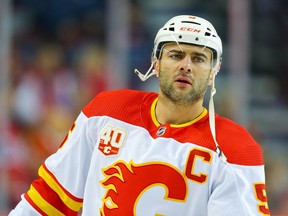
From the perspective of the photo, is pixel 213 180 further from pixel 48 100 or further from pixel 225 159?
pixel 48 100

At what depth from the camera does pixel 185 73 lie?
3066mm

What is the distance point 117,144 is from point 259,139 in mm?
3749

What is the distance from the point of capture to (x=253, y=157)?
300 centimetres

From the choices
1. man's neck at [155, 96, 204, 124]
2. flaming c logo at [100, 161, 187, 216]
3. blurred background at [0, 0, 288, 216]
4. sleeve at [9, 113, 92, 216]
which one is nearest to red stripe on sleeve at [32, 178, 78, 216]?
sleeve at [9, 113, 92, 216]

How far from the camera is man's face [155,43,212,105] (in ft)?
10.1

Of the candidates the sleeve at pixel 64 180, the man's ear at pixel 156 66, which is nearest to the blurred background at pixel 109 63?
the sleeve at pixel 64 180

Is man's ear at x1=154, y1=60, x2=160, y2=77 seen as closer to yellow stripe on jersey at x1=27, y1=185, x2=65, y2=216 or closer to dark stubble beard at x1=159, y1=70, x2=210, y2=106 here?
dark stubble beard at x1=159, y1=70, x2=210, y2=106

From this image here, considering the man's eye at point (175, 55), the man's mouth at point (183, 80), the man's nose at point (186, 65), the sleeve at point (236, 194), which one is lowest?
the sleeve at point (236, 194)

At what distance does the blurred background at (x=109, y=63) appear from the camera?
641cm

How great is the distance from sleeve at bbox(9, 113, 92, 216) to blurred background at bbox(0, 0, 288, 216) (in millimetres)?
2947

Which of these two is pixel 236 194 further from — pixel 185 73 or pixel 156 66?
pixel 156 66

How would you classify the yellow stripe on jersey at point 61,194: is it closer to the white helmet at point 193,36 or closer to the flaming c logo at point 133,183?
the flaming c logo at point 133,183

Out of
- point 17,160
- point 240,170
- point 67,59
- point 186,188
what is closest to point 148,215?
point 186,188

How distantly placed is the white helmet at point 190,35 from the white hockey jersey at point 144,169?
212mm
